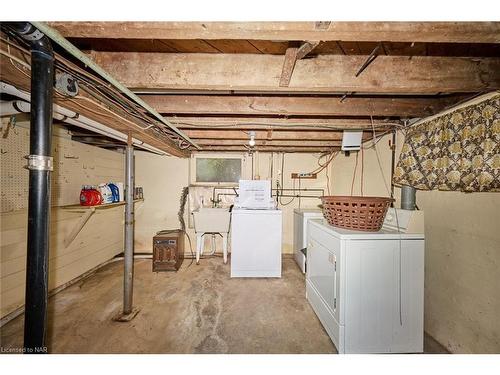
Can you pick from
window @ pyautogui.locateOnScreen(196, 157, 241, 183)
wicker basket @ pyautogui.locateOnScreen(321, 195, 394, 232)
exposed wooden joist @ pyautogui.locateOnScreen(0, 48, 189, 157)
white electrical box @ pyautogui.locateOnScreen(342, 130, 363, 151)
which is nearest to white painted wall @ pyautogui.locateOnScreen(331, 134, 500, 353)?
wicker basket @ pyautogui.locateOnScreen(321, 195, 394, 232)

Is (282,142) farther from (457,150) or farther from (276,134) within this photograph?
(457,150)

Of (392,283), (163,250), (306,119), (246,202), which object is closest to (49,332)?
(163,250)

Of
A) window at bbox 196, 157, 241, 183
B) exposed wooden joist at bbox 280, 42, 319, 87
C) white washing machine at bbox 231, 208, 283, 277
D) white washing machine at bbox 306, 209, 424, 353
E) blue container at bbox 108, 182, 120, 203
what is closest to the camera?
exposed wooden joist at bbox 280, 42, 319, 87

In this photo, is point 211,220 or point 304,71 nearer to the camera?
point 304,71

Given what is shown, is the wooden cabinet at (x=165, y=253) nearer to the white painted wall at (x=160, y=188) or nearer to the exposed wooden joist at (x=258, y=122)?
the white painted wall at (x=160, y=188)

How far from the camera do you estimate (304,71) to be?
4.68 feet

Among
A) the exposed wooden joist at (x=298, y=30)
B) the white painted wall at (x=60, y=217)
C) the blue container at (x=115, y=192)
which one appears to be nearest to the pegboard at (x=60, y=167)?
the white painted wall at (x=60, y=217)

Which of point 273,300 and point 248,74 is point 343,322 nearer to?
point 273,300

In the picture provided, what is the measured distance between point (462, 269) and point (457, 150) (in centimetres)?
94

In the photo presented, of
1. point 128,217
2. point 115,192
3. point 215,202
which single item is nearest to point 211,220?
point 215,202

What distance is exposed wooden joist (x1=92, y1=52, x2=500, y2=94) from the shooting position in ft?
4.61

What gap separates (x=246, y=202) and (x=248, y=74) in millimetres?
2238

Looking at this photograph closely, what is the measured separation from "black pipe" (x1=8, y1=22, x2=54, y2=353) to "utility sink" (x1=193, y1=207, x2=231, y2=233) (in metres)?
2.77

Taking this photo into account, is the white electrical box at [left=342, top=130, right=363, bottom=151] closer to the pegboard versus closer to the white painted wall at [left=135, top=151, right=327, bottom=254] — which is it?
the white painted wall at [left=135, top=151, right=327, bottom=254]
